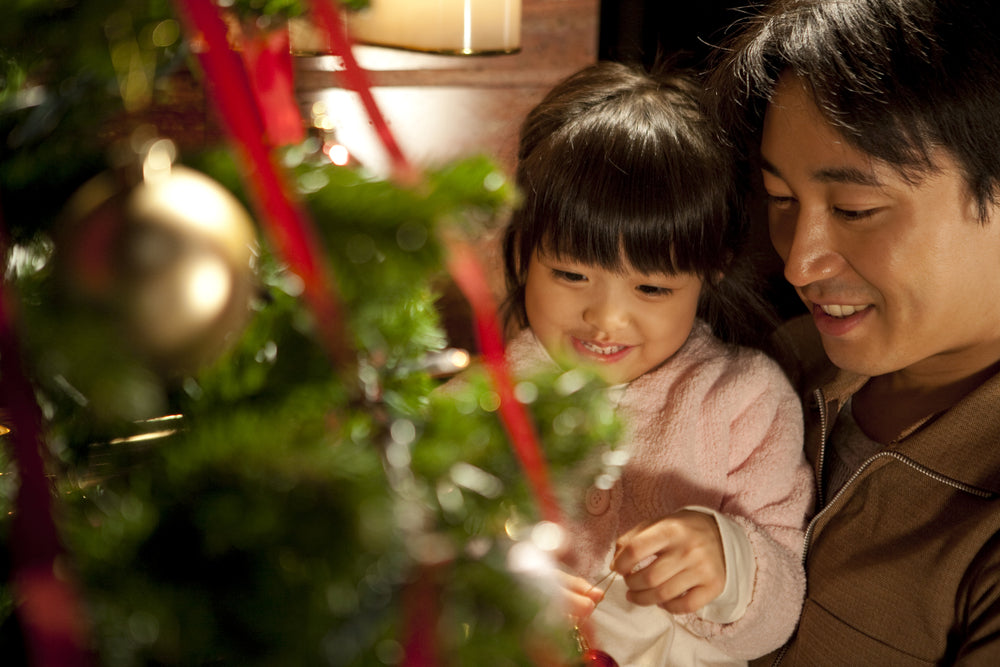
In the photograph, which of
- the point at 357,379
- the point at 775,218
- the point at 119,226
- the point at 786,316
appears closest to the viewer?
the point at 119,226

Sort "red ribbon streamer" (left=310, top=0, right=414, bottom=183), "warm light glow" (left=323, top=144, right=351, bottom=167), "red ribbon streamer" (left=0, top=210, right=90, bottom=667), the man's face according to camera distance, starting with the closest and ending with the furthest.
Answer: "red ribbon streamer" (left=0, top=210, right=90, bottom=667) → "red ribbon streamer" (left=310, top=0, right=414, bottom=183) → the man's face → "warm light glow" (left=323, top=144, right=351, bottom=167)

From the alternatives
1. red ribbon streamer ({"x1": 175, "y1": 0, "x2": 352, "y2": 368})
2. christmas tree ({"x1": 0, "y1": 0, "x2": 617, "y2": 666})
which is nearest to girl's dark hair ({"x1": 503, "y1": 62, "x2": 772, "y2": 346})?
christmas tree ({"x1": 0, "y1": 0, "x2": 617, "y2": 666})

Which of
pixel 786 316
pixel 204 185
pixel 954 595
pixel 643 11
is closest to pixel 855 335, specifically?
pixel 954 595

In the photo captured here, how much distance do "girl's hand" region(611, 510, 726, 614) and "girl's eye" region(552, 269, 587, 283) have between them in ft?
1.18

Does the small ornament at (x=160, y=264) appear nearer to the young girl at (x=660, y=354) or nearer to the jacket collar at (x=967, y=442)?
the young girl at (x=660, y=354)

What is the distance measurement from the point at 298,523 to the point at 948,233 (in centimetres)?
87

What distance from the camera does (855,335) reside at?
3.41 ft

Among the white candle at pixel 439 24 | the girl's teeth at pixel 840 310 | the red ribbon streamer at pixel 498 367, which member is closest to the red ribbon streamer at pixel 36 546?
the red ribbon streamer at pixel 498 367

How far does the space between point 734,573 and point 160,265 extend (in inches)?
35.1

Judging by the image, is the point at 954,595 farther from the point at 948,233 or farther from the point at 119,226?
the point at 119,226

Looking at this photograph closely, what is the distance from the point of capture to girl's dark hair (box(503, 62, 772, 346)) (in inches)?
44.8

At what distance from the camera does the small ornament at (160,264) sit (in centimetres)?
32

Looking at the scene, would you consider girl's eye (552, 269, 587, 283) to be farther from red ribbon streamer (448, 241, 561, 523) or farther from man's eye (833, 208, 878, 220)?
red ribbon streamer (448, 241, 561, 523)

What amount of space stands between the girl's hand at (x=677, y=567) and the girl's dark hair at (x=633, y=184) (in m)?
0.36
